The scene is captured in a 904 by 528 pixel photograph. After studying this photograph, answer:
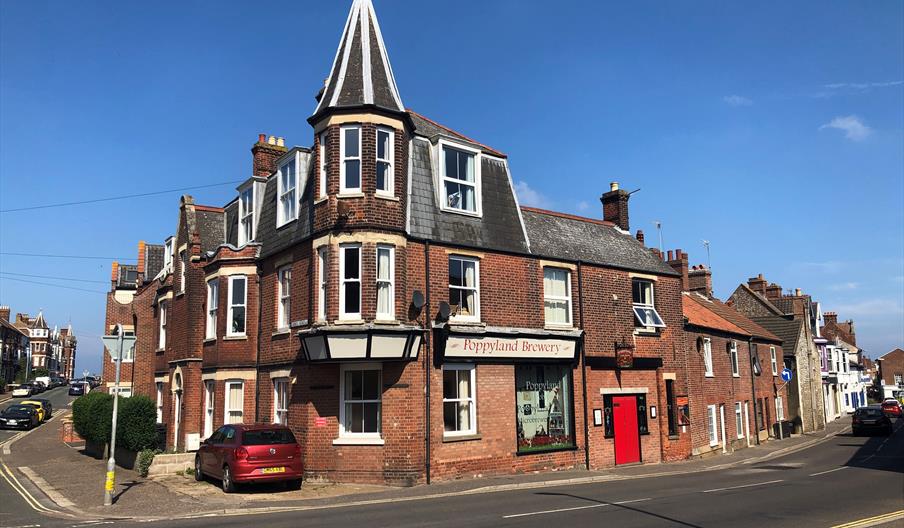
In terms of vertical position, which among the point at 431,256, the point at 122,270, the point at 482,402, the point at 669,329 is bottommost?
the point at 482,402

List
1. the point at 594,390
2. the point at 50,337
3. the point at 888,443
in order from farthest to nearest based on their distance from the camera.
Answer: the point at 50,337 < the point at 888,443 < the point at 594,390

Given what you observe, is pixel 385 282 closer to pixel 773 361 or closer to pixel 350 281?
pixel 350 281

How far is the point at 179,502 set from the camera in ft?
49.6

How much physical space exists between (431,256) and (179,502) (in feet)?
29.4

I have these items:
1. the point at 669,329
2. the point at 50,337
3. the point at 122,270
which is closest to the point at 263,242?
the point at 669,329

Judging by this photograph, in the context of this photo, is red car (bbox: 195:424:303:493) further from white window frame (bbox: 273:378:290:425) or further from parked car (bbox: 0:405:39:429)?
parked car (bbox: 0:405:39:429)

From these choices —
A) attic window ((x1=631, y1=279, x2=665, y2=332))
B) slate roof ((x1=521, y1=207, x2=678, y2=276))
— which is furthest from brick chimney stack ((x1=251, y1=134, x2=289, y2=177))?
attic window ((x1=631, y1=279, x2=665, y2=332))

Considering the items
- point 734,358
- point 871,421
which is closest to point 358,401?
point 734,358

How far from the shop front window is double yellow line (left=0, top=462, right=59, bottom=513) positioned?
12373mm

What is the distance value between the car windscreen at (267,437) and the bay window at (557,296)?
30.1 ft

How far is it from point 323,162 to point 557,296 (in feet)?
28.9

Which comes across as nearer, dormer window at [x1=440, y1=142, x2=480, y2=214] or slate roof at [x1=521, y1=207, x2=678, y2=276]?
dormer window at [x1=440, y1=142, x2=480, y2=214]

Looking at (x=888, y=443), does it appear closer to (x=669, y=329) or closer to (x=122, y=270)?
(x=669, y=329)

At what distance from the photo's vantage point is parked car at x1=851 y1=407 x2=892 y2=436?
38344 millimetres
